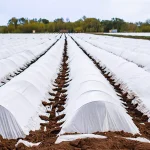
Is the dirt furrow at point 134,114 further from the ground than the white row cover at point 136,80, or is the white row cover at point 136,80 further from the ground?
the white row cover at point 136,80

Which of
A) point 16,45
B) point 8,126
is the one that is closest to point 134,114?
point 8,126

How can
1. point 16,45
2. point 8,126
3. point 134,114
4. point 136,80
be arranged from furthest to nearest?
1. point 16,45
2. point 136,80
3. point 134,114
4. point 8,126

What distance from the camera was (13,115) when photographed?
3.30m

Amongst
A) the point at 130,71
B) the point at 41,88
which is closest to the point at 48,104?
the point at 41,88

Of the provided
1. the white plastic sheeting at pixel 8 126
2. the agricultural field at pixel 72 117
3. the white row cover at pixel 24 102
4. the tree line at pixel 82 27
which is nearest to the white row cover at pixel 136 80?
the agricultural field at pixel 72 117

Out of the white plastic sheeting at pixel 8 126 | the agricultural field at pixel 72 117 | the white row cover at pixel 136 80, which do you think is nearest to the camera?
the agricultural field at pixel 72 117

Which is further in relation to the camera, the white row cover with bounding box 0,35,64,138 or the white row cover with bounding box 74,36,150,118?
the white row cover with bounding box 74,36,150,118

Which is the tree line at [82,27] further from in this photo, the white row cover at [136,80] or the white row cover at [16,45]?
the white row cover at [136,80]

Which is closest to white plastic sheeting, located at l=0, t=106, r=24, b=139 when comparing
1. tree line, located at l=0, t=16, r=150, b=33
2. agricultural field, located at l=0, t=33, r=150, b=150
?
agricultural field, located at l=0, t=33, r=150, b=150

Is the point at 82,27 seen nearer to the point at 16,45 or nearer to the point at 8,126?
the point at 16,45

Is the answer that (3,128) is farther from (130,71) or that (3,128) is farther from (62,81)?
(130,71)

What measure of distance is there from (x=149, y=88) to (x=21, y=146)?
2881 mm

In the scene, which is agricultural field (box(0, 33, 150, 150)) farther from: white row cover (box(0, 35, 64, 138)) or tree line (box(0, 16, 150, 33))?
tree line (box(0, 16, 150, 33))

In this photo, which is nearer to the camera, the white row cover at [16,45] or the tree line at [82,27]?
the white row cover at [16,45]
